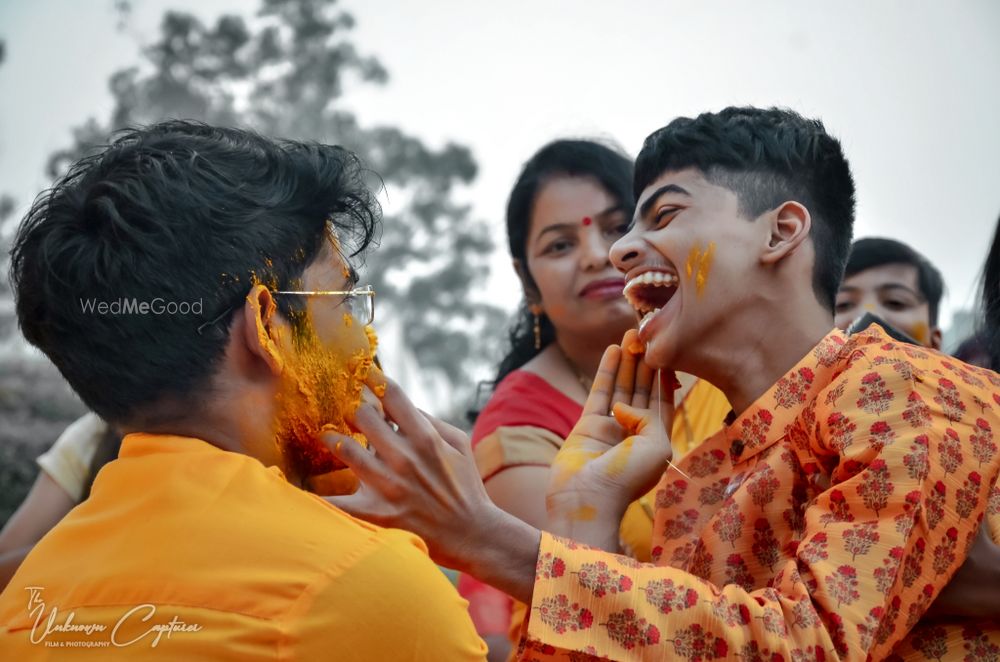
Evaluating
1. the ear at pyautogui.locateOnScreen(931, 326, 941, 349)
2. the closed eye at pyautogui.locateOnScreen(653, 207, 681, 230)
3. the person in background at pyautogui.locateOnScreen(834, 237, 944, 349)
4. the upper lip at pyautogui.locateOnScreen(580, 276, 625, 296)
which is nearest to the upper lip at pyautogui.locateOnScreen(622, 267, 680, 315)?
the closed eye at pyautogui.locateOnScreen(653, 207, 681, 230)

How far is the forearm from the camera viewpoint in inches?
95.2

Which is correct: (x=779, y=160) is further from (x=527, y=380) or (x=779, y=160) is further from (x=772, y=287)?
(x=527, y=380)

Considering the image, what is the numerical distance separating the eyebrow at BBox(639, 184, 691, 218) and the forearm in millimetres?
1200

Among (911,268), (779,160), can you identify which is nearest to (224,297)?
(779,160)

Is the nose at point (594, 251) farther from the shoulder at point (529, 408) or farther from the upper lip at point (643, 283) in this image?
the upper lip at point (643, 283)

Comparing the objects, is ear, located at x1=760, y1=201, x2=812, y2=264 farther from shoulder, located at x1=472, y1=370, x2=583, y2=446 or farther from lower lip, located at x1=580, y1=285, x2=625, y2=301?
shoulder, located at x1=472, y1=370, x2=583, y2=446

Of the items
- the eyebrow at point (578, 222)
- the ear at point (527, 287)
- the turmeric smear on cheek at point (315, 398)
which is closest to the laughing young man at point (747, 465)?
the turmeric smear on cheek at point (315, 398)

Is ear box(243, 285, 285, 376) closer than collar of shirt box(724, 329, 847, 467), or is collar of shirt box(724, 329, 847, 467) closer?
ear box(243, 285, 285, 376)

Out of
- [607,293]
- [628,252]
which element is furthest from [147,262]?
[607,293]

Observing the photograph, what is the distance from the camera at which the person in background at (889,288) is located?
523 centimetres

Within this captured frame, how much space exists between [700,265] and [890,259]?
2.64m

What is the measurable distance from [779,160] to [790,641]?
153 centimetres

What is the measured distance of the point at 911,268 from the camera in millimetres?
5340

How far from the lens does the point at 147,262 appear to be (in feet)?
7.52
